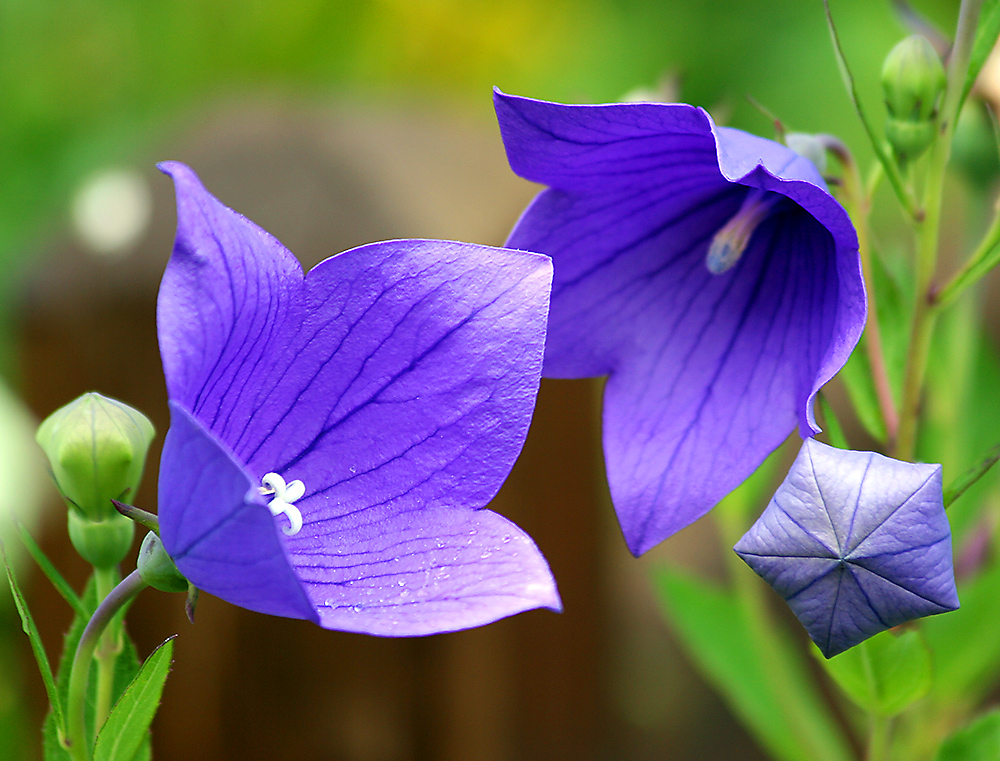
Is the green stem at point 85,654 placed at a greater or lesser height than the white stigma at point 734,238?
lesser

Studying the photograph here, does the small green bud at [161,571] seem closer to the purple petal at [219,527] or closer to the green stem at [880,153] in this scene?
the purple petal at [219,527]

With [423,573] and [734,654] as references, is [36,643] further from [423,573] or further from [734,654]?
[734,654]

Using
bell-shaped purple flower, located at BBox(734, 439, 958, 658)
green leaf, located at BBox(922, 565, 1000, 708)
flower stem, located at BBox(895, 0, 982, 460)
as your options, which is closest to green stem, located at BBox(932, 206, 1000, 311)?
flower stem, located at BBox(895, 0, 982, 460)

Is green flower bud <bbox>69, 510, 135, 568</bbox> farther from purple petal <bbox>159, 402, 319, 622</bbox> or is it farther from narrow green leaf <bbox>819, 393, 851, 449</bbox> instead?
narrow green leaf <bbox>819, 393, 851, 449</bbox>

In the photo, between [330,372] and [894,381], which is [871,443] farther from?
[330,372]

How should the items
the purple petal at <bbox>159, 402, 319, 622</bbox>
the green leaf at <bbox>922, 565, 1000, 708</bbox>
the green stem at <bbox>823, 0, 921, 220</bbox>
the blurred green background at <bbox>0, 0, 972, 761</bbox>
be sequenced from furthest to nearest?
the blurred green background at <bbox>0, 0, 972, 761</bbox> → the green leaf at <bbox>922, 565, 1000, 708</bbox> → the green stem at <bbox>823, 0, 921, 220</bbox> → the purple petal at <bbox>159, 402, 319, 622</bbox>

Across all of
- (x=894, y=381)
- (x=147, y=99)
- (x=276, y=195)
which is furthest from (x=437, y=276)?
(x=147, y=99)

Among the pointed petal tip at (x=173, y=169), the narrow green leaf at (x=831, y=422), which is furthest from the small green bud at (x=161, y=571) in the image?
the narrow green leaf at (x=831, y=422)
